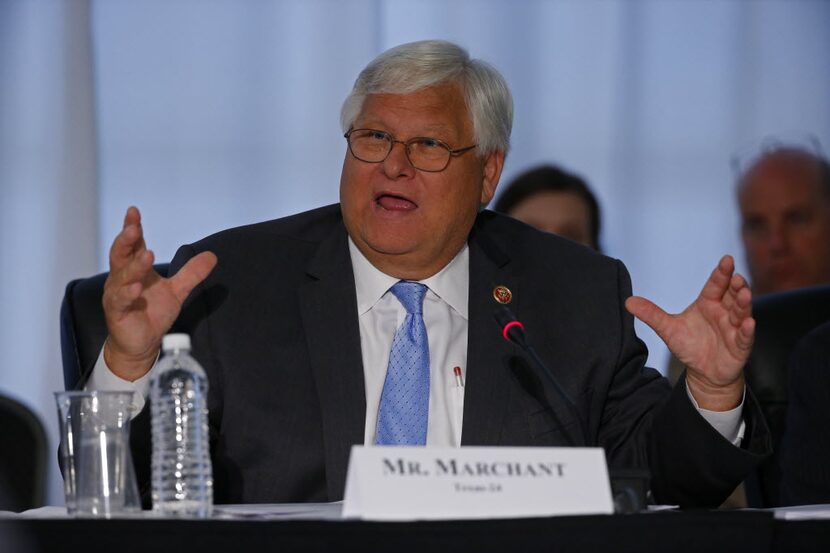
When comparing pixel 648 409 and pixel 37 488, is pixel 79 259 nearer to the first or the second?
pixel 37 488

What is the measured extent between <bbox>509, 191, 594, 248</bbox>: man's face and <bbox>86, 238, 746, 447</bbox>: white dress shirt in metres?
1.38

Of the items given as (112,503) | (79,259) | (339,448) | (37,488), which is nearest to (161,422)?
(112,503)

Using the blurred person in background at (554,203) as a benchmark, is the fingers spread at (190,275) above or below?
below

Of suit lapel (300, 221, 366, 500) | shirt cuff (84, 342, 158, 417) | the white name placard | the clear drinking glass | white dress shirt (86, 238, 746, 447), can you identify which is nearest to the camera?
the white name placard

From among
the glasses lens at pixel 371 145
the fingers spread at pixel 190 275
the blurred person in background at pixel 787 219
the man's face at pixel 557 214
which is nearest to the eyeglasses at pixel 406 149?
the glasses lens at pixel 371 145

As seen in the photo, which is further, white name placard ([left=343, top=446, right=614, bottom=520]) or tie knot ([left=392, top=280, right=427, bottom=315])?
tie knot ([left=392, top=280, right=427, bottom=315])

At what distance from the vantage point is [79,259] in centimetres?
407

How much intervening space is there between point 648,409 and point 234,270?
942 millimetres

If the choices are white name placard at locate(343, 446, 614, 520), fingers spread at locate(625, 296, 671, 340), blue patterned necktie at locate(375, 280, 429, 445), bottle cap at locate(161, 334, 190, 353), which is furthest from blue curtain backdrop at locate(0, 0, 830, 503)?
white name placard at locate(343, 446, 614, 520)

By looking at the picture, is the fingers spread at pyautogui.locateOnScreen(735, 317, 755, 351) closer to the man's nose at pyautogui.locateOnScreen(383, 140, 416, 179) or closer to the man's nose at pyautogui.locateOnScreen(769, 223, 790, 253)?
the man's nose at pyautogui.locateOnScreen(383, 140, 416, 179)

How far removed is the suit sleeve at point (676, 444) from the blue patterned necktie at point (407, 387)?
0.41m

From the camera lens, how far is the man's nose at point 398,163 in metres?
2.59

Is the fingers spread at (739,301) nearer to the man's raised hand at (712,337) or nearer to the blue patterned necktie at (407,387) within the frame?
the man's raised hand at (712,337)

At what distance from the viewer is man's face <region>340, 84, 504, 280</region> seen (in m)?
2.60
